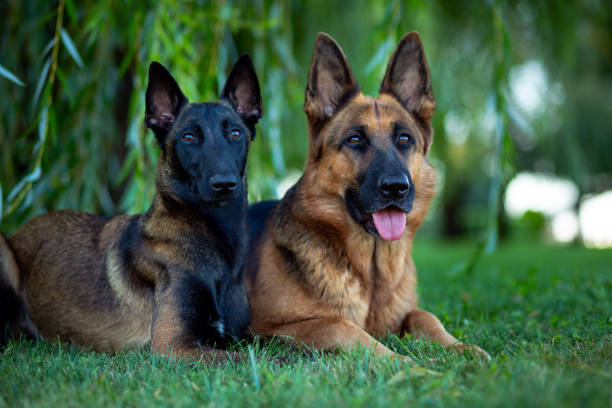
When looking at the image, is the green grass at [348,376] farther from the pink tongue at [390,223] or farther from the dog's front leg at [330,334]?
the pink tongue at [390,223]

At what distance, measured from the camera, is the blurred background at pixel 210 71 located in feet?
14.4

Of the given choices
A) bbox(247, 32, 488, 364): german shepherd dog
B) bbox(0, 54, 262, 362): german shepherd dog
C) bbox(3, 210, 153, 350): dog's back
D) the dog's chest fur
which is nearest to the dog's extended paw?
bbox(247, 32, 488, 364): german shepherd dog

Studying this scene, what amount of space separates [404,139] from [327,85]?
69cm

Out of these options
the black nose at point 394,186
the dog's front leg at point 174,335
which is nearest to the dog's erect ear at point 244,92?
the black nose at point 394,186

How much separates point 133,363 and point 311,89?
212cm

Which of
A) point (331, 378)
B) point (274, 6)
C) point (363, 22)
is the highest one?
point (363, 22)

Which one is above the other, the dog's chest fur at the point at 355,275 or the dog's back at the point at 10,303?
the dog's chest fur at the point at 355,275

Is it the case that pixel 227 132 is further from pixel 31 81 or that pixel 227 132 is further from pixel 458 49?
pixel 458 49

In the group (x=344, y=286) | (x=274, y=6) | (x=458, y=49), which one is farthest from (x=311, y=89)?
(x=458, y=49)

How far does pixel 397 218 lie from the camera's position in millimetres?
3326

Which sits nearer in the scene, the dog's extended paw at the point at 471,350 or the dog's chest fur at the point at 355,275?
the dog's extended paw at the point at 471,350

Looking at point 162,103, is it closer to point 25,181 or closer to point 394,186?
point 25,181

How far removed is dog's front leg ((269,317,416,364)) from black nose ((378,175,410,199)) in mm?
807

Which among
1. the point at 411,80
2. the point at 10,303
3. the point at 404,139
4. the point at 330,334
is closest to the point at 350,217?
the point at 404,139
